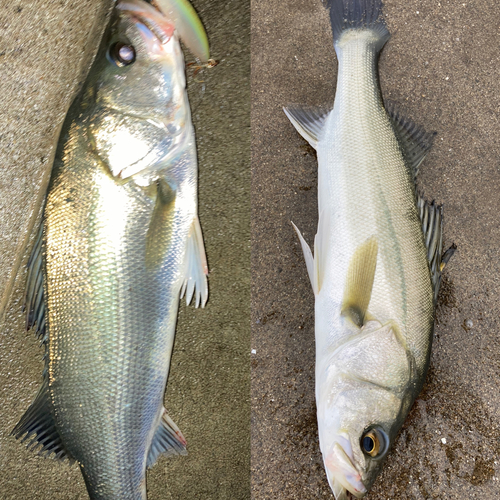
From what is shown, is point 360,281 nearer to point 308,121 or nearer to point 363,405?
point 363,405

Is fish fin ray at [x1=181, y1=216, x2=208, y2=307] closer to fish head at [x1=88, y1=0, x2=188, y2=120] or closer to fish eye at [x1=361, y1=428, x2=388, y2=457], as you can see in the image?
fish head at [x1=88, y1=0, x2=188, y2=120]

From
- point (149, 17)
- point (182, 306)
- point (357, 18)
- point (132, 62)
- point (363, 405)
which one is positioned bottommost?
point (363, 405)

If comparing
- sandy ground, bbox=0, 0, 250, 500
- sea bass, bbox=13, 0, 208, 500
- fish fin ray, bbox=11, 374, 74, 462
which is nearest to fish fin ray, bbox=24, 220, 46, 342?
sea bass, bbox=13, 0, 208, 500

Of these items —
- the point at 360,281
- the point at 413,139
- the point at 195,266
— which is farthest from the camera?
the point at 413,139

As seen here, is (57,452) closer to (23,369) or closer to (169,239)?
(23,369)

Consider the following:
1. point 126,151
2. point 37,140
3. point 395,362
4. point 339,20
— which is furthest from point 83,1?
point 395,362

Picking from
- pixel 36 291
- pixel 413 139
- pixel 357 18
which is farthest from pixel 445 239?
pixel 36 291

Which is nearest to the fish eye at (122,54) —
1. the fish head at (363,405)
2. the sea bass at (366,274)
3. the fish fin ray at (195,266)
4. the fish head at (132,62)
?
the fish head at (132,62)

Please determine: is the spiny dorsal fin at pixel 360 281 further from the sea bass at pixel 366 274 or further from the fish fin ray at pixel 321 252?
the fish fin ray at pixel 321 252
